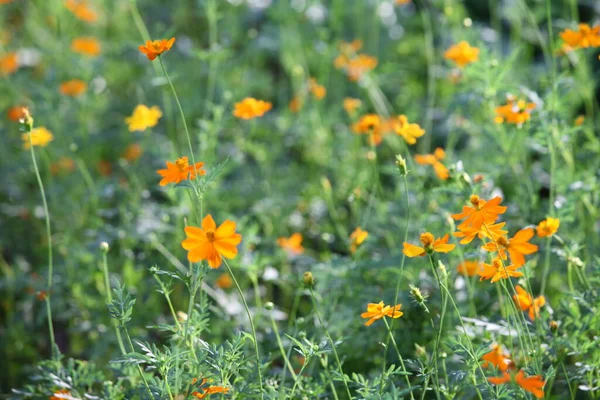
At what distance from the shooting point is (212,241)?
4.50 ft

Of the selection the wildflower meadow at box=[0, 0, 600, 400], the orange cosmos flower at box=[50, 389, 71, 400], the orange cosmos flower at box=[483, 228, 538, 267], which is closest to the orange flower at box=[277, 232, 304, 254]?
the wildflower meadow at box=[0, 0, 600, 400]

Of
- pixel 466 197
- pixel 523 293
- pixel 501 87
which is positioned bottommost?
pixel 523 293

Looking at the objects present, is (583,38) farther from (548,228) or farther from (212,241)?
(212,241)

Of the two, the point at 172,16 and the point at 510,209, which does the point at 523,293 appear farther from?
the point at 172,16

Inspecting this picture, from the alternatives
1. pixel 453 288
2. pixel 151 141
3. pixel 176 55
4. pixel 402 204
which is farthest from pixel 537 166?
pixel 176 55

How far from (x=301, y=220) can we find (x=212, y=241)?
1.37 metres

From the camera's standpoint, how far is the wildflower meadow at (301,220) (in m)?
1.52

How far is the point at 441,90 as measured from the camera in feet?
11.5

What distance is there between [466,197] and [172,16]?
277cm

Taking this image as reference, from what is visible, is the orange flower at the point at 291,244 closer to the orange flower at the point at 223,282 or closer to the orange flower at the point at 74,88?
the orange flower at the point at 223,282

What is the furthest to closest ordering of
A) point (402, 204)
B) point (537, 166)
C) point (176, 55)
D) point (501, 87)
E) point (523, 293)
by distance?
1. point (176, 55)
2. point (537, 166)
3. point (402, 204)
4. point (501, 87)
5. point (523, 293)

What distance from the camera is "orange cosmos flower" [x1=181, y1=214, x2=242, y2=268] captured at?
1.35m

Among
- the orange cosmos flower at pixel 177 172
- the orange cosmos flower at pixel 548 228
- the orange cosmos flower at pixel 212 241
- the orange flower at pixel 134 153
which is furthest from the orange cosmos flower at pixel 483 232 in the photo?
the orange flower at pixel 134 153

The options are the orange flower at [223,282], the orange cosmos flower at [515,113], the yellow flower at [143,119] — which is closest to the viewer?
the orange cosmos flower at [515,113]
